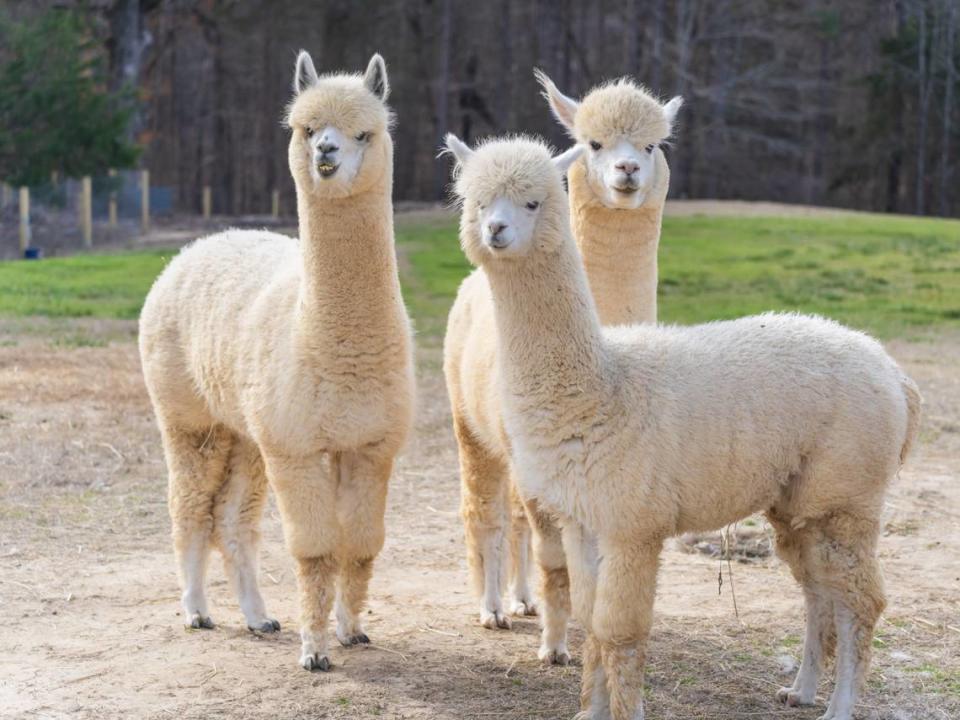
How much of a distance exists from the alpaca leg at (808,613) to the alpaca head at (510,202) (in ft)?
4.58

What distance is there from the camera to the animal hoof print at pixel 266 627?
5.89 metres

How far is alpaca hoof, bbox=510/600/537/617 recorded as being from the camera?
623cm

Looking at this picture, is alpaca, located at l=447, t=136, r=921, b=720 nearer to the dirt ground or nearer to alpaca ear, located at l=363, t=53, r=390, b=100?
the dirt ground

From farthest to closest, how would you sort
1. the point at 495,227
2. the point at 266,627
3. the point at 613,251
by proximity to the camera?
the point at 266,627, the point at 613,251, the point at 495,227

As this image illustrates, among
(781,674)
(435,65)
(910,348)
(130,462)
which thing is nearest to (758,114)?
(435,65)

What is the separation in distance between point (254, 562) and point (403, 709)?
4.71 ft

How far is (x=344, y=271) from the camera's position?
533 cm

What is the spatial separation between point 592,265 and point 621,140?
527 millimetres

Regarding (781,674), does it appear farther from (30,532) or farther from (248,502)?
(30,532)

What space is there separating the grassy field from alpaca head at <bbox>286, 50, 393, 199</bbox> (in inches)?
360

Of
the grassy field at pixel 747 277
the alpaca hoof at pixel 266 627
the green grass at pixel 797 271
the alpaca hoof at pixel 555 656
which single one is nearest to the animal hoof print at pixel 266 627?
the alpaca hoof at pixel 266 627

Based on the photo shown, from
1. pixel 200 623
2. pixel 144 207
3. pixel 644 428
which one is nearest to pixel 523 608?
pixel 200 623

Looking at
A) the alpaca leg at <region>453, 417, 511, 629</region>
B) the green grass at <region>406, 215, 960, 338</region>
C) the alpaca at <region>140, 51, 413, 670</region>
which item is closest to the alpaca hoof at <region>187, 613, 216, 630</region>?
the alpaca at <region>140, 51, 413, 670</region>

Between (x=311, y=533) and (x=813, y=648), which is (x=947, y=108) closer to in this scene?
(x=813, y=648)
